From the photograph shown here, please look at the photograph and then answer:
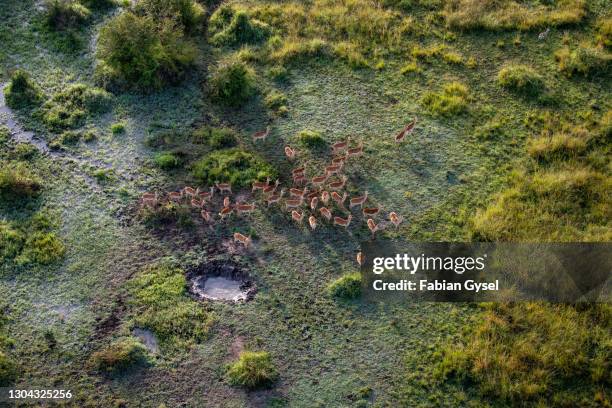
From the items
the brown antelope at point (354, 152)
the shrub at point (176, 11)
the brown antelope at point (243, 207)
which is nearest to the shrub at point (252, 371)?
the brown antelope at point (243, 207)

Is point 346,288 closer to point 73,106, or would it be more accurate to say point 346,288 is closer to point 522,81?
point 522,81

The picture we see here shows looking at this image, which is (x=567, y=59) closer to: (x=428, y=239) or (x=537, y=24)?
(x=537, y=24)

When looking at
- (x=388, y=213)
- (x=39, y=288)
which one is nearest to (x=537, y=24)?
(x=388, y=213)

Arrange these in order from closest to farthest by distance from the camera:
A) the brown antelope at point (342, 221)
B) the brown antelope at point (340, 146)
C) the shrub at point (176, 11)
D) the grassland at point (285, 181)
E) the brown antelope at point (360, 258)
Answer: the grassland at point (285, 181), the brown antelope at point (360, 258), the brown antelope at point (342, 221), the brown antelope at point (340, 146), the shrub at point (176, 11)

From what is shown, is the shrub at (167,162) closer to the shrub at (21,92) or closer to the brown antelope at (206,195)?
the brown antelope at (206,195)

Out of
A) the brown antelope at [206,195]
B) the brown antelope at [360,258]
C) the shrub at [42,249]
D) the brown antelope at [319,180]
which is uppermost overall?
the brown antelope at [319,180]

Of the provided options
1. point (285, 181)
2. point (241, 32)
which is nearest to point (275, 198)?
point (285, 181)

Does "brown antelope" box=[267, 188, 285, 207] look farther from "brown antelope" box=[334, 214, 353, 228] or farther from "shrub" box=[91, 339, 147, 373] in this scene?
"shrub" box=[91, 339, 147, 373]
